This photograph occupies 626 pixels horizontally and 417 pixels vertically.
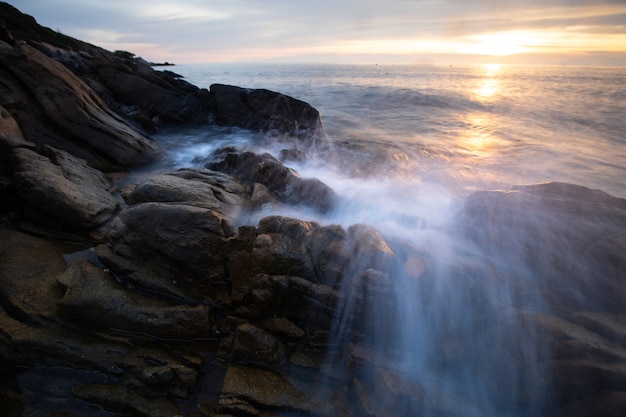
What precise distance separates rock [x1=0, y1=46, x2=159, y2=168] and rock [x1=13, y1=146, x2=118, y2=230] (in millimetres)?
3073

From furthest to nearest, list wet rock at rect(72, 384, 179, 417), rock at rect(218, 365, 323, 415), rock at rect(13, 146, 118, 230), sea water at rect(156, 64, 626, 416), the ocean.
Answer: the ocean
rock at rect(13, 146, 118, 230)
sea water at rect(156, 64, 626, 416)
rock at rect(218, 365, 323, 415)
wet rock at rect(72, 384, 179, 417)

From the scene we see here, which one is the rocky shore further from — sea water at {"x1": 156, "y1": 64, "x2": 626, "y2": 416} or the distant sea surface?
the distant sea surface

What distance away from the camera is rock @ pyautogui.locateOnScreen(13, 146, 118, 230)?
6.70m

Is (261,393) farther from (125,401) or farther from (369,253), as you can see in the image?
(369,253)

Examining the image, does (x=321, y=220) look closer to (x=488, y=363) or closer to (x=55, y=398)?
(x=488, y=363)

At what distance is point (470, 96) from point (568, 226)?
41.5 meters

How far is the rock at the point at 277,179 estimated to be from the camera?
963 centimetres

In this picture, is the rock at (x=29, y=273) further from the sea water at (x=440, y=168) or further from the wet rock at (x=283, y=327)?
the sea water at (x=440, y=168)

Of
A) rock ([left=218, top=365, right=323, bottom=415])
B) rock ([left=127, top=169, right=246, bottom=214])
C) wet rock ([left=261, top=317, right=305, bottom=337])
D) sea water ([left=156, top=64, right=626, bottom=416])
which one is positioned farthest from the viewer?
rock ([left=127, top=169, right=246, bottom=214])

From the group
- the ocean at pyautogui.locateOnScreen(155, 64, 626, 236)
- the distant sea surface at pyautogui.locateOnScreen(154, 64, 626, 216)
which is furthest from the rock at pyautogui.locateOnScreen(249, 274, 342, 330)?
the distant sea surface at pyautogui.locateOnScreen(154, 64, 626, 216)

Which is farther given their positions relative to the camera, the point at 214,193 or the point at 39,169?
the point at 214,193

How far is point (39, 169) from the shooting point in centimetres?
712

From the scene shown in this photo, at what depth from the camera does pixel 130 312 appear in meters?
5.13

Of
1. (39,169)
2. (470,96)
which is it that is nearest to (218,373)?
(39,169)
